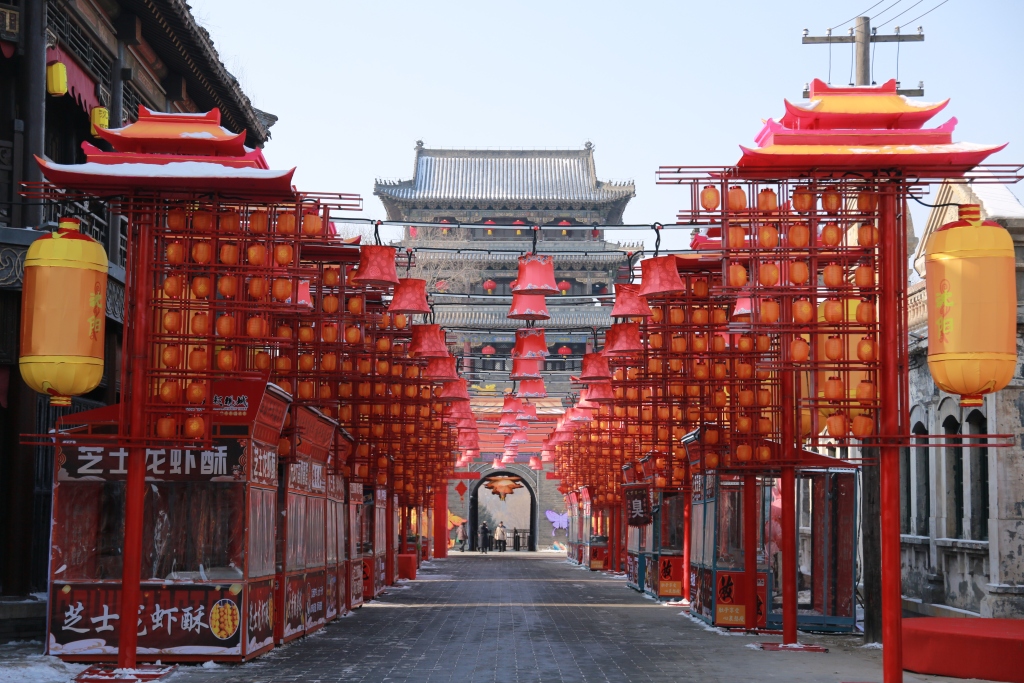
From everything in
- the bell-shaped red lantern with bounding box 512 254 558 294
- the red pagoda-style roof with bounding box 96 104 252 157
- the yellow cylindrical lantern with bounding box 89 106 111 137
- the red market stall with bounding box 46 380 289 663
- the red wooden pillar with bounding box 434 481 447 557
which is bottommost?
the red wooden pillar with bounding box 434 481 447 557

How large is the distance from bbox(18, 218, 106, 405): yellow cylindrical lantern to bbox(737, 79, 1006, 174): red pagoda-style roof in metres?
6.37

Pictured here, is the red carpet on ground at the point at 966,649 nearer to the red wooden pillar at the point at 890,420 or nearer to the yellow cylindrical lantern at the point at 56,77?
the red wooden pillar at the point at 890,420

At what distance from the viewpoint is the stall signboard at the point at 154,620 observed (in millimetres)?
14289

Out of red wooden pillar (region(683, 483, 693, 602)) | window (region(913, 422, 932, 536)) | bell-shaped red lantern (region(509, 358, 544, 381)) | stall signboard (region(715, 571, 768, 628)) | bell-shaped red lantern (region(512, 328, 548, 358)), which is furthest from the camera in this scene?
bell-shaped red lantern (region(509, 358, 544, 381))

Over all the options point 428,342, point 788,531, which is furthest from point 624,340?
point 788,531

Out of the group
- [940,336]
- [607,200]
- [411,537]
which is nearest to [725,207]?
[940,336]

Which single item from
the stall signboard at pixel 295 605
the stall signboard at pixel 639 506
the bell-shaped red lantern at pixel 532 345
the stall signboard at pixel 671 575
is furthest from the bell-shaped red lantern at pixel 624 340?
the stall signboard at pixel 639 506

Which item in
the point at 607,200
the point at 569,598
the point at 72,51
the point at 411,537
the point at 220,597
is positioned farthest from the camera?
the point at 607,200

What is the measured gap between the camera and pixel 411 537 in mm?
44562

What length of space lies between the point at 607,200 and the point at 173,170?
5093 cm

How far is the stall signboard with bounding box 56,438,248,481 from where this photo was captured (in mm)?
14594

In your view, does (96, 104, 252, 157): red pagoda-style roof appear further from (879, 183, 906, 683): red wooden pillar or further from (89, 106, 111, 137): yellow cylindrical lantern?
(879, 183, 906, 683): red wooden pillar

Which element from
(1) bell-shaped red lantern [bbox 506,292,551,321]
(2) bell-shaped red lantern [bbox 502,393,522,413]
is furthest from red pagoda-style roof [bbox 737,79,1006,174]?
(2) bell-shaped red lantern [bbox 502,393,522,413]

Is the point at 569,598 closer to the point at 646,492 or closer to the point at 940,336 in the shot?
the point at 646,492
